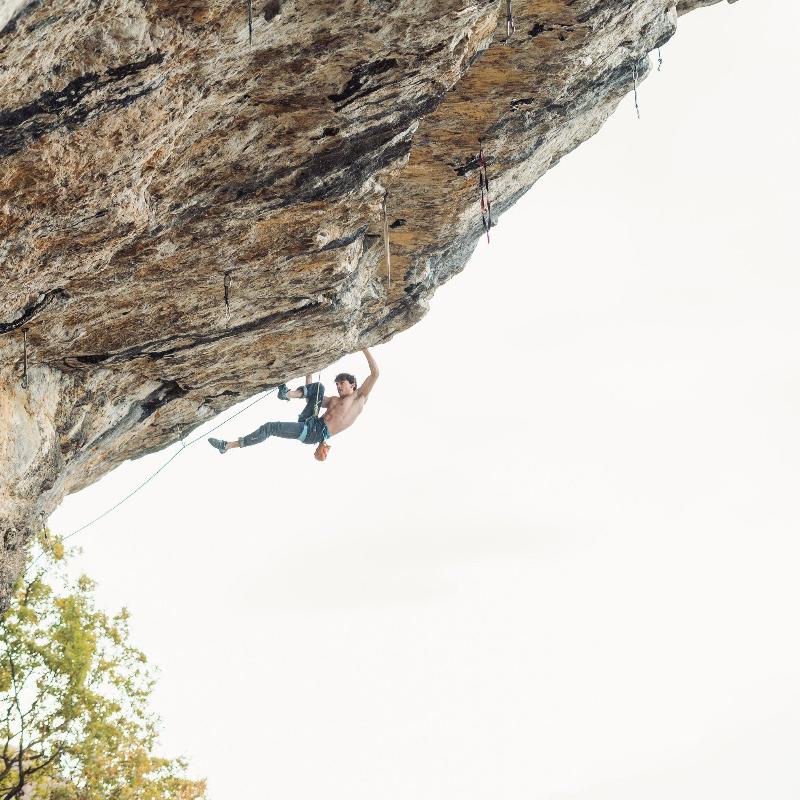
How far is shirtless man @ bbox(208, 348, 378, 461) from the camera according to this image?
15492 millimetres

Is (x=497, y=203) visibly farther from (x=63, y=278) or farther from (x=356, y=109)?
(x=63, y=278)

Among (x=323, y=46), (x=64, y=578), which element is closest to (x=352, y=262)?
(x=323, y=46)

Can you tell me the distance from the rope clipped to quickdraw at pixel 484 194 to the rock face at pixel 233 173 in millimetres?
114

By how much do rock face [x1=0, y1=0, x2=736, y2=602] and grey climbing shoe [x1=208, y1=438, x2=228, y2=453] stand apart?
30.8 inches

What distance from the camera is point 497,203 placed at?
13.2 m

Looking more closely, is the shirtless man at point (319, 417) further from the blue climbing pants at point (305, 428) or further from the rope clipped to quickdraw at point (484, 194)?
the rope clipped to quickdraw at point (484, 194)

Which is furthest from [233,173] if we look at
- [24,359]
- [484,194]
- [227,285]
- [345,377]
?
[345,377]

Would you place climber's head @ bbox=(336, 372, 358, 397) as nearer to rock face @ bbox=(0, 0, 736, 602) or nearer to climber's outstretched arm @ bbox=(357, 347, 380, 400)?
climber's outstretched arm @ bbox=(357, 347, 380, 400)

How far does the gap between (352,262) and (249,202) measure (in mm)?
2579

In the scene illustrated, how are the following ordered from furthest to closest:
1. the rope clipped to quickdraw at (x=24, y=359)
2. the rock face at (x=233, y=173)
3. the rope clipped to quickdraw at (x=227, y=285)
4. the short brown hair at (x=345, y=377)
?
the short brown hair at (x=345, y=377)
the rope clipped to quickdraw at (x=227, y=285)
the rope clipped to quickdraw at (x=24, y=359)
the rock face at (x=233, y=173)

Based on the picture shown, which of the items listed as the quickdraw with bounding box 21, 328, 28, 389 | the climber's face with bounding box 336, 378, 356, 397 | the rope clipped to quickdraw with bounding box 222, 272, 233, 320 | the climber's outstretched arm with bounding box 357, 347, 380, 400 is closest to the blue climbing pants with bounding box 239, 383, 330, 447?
the climber's face with bounding box 336, 378, 356, 397

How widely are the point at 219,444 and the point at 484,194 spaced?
637 cm

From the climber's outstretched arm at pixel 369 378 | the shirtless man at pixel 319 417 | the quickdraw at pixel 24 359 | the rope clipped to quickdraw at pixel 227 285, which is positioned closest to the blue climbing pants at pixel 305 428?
the shirtless man at pixel 319 417

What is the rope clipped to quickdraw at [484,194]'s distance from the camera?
463 inches
